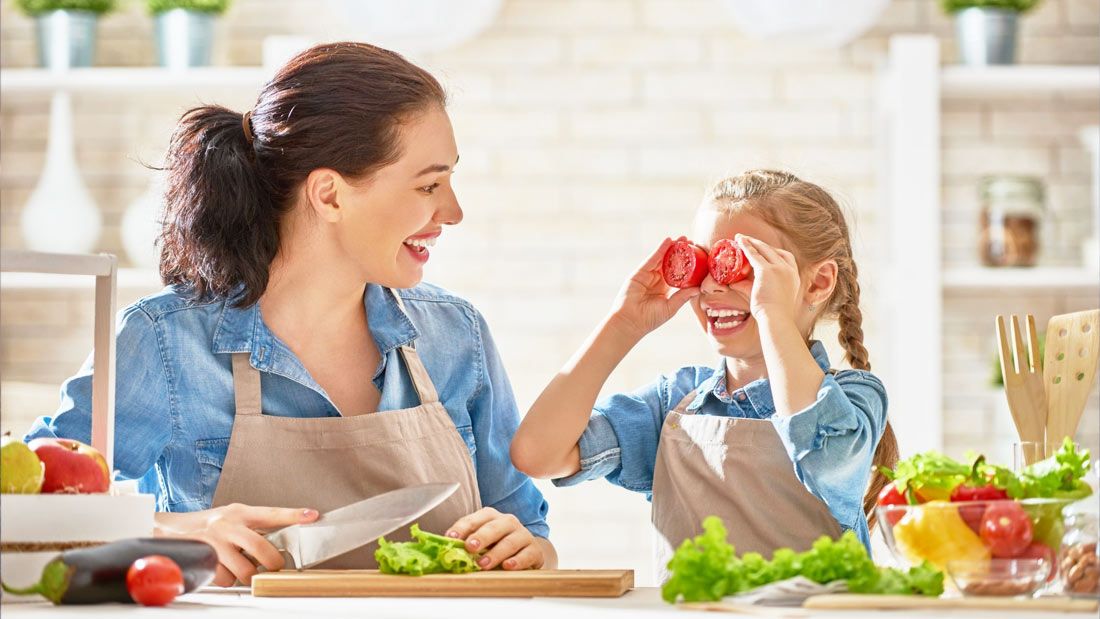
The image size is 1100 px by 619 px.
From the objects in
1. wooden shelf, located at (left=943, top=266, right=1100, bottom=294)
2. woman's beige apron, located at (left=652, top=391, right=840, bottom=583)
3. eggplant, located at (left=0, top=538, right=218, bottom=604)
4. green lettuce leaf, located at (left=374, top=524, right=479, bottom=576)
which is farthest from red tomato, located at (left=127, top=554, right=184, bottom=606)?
wooden shelf, located at (left=943, top=266, right=1100, bottom=294)

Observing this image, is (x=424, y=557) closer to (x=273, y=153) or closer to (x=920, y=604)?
(x=920, y=604)

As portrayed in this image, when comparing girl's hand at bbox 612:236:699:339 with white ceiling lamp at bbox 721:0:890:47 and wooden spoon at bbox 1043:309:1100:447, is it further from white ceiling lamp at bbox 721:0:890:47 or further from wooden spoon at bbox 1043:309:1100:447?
white ceiling lamp at bbox 721:0:890:47

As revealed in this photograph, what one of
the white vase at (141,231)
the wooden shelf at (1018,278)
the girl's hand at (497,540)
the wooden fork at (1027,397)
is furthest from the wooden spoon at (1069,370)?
the white vase at (141,231)

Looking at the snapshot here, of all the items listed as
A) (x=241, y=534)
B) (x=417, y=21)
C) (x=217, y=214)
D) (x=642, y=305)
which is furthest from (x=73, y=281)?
(x=241, y=534)

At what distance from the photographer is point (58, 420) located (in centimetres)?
215

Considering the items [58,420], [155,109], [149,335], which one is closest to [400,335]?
[149,335]

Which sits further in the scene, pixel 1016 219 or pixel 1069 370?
pixel 1016 219

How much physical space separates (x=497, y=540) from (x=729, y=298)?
1.77 ft

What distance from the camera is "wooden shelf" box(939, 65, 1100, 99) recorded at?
4.08 meters

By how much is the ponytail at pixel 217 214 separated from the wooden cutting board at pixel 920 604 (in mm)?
1217

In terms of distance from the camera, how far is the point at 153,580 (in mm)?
1502

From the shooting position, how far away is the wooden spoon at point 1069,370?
1.92 meters

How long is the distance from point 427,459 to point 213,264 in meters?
0.49

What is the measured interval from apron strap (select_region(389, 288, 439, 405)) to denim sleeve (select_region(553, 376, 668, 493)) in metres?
0.26
